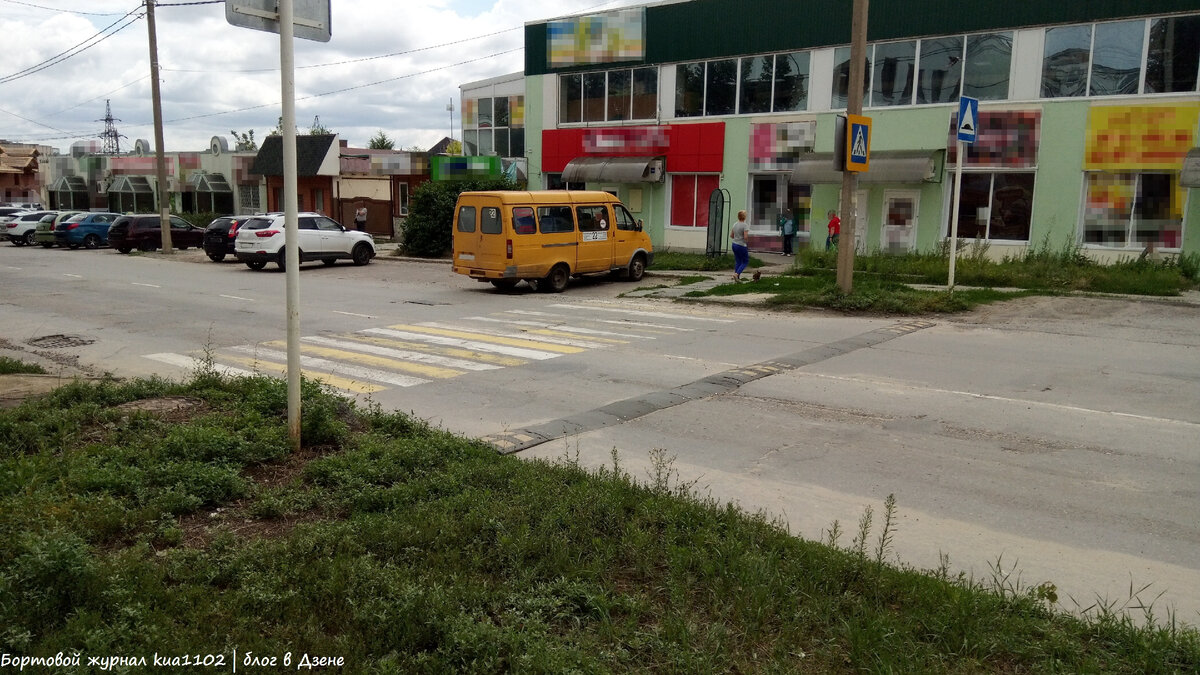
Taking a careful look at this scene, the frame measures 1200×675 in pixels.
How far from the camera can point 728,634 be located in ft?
12.6

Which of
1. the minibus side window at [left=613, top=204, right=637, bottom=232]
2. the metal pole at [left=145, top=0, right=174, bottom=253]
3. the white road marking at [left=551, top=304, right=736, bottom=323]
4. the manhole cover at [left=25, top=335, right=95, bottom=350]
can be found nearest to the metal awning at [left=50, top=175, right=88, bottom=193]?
the metal pole at [left=145, top=0, right=174, bottom=253]

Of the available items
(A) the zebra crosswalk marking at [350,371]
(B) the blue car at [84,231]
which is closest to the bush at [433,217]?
(B) the blue car at [84,231]

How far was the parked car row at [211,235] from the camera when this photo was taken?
27328 millimetres

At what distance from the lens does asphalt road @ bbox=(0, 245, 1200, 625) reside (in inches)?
223

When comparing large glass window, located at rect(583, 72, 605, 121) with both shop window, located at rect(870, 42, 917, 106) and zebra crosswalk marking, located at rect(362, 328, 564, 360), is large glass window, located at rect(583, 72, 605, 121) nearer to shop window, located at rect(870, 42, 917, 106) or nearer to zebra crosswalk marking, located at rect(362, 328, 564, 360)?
shop window, located at rect(870, 42, 917, 106)

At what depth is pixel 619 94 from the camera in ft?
99.9

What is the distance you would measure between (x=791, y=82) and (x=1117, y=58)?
872 centimetres

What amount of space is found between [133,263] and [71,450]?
27658 millimetres

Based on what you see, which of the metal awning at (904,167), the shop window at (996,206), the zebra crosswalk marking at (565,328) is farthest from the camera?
the metal awning at (904,167)

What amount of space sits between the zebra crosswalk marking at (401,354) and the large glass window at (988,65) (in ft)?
57.6

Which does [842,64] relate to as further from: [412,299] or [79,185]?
[79,185]

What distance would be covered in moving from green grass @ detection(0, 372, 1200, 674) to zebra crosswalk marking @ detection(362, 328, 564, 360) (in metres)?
5.92

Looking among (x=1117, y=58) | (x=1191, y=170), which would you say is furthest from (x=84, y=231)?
(x=1191, y=170)

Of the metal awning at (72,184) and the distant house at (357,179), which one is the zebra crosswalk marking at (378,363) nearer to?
the distant house at (357,179)
